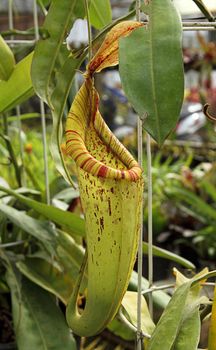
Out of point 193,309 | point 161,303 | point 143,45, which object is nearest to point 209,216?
point 161,303

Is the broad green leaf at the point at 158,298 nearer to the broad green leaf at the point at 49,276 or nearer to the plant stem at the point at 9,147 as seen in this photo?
the broad green leaf at the point at 49,276

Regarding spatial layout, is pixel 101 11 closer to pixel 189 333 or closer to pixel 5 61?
pixel 5 61

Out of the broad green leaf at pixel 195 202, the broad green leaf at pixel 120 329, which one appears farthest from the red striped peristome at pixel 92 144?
the broad green leaf at pixel 195 202

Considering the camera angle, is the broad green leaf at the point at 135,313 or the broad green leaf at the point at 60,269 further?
the broad green leaf at the point at 60,269

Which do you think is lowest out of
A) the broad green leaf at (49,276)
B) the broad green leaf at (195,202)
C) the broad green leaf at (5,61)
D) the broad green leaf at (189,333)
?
the broad green leaf at (195,202)

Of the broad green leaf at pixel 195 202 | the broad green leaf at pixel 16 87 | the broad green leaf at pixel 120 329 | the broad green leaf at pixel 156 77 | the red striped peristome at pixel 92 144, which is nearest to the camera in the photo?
the broad green leaf at pixel 156 77

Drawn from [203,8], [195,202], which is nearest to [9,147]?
[203,8]

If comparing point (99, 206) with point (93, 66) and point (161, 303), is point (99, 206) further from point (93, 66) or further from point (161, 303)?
point (161, 303)
